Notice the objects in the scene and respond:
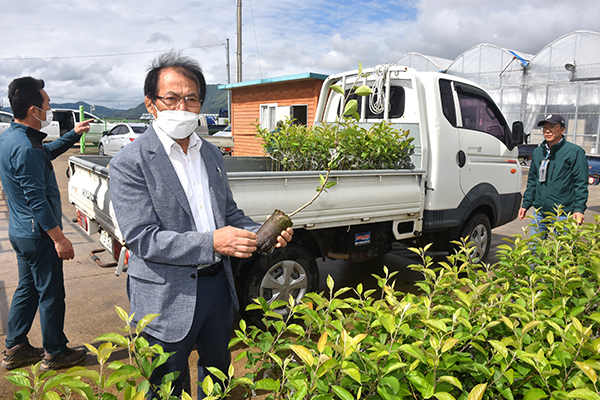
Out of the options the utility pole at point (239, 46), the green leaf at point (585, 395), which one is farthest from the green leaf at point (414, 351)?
the utility pole at point (239, 46)

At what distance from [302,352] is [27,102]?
9.86 feet

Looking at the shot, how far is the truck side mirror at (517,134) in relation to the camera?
17.4ft

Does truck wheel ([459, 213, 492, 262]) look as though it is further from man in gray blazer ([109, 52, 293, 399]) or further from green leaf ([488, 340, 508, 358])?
green leaf ([488, 340, 508, 358])

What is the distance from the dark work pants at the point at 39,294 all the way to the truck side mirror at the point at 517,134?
5199 millimetres

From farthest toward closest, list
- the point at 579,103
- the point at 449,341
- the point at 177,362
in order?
the point at 579,103 < the point at 177,362 < the point at 449,341

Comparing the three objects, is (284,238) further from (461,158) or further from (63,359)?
(461,158)

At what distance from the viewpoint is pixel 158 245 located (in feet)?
5.71

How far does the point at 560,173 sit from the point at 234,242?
4087 millimetres

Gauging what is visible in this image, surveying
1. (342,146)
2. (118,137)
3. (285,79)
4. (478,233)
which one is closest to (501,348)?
(342,146)

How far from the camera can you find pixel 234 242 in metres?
1.76

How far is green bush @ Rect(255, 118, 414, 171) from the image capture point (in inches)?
165

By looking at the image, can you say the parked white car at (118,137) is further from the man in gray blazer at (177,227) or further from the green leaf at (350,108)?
the green leaf at (350,108)

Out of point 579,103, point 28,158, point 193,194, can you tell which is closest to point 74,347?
point 28,158

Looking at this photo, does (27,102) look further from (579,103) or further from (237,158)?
(579,103)
